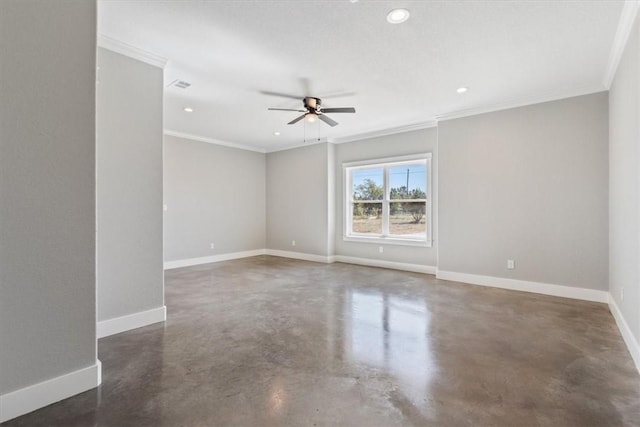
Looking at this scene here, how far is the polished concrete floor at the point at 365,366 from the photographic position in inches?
71.3

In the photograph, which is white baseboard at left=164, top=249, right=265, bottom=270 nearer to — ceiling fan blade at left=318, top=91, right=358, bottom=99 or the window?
the window

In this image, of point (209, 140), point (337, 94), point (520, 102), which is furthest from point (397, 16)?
point (209, 140)

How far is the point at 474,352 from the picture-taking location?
8.54ft

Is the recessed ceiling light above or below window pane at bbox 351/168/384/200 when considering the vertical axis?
above

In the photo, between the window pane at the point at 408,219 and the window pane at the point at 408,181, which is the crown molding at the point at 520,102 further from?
the window pane at the point at 408,219

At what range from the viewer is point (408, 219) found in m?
6.14

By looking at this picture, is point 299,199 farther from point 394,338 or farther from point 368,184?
point 394,338

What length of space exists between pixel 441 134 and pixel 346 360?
425 cm

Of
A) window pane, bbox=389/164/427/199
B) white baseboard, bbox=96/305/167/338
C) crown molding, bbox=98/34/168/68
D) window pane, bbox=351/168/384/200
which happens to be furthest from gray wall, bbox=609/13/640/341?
white baseboard, bbox=96/305/167/338

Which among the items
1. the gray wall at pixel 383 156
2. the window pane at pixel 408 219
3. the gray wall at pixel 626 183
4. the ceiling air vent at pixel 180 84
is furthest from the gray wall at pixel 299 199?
the gray wall at pixel 626 183

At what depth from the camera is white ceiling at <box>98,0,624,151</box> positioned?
2.44 metres

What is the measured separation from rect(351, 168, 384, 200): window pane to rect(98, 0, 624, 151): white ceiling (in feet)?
6.19

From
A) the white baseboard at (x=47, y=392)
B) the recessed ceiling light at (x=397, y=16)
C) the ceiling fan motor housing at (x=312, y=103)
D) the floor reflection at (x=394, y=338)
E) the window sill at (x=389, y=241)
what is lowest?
the floor reflection at (x=394, y=338)

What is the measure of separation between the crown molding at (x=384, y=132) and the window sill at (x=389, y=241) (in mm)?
2130
